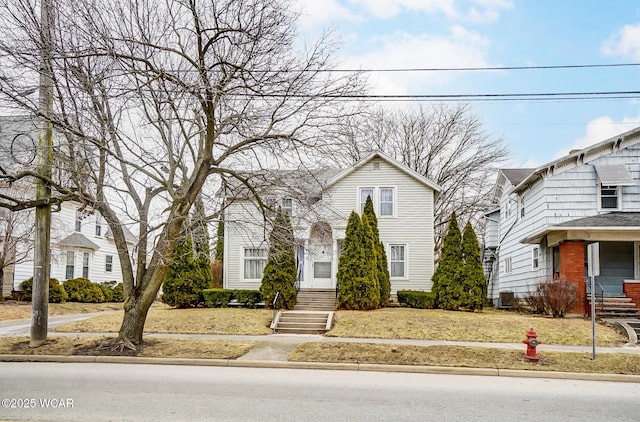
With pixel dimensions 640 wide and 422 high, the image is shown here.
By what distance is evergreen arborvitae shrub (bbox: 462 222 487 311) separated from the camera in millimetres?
22016

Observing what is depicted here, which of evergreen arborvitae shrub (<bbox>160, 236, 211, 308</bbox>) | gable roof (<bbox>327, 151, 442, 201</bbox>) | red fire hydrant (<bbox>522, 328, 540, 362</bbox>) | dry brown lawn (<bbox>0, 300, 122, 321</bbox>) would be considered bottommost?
dry brown lawn (<bbox>0, 300, 122, 321</bbox>)

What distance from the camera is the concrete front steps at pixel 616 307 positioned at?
19605mm

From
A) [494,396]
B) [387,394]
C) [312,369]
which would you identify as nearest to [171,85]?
[312,369]

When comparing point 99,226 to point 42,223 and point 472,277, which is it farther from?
point 472,277

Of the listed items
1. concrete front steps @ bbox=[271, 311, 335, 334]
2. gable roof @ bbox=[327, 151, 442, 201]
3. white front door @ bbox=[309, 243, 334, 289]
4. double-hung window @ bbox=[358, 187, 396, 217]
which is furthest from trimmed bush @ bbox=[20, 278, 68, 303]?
double-hung window @ bbox=[358, 187, 396, 217]

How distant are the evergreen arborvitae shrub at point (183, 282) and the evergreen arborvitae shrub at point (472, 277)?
1033 cm

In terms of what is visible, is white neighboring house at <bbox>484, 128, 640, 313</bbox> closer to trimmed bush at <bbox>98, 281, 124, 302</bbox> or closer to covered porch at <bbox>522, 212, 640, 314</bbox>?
covered porch at <bbox>522, 212, 640, 314</bbox>

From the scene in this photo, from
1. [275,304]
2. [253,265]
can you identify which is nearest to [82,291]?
[253,265]

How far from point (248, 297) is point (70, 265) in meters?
15.4

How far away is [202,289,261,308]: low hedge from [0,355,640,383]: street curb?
32.4 ft

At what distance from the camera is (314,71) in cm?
1293

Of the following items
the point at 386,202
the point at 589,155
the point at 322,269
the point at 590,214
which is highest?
the point at 589,155

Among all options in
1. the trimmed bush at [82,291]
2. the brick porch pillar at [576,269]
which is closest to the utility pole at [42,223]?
the brick porch pillar at [576,269]

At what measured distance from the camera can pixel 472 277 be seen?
22094mm
